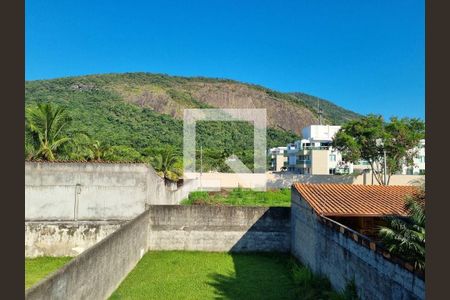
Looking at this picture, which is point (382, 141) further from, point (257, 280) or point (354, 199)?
point (257, 280)

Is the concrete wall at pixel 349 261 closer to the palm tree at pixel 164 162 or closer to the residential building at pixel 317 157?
the palm tree at pixel 164 162

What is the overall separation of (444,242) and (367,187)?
13686 mm

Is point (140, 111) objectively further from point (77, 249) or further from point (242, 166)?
point (77, 249)

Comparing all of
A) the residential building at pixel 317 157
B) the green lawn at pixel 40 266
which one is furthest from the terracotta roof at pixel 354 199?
the residential building at pixel 317 157

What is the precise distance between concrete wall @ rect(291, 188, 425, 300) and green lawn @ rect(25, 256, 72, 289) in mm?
9111

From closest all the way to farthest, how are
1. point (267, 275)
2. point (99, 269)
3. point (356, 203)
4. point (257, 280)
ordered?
point (99, 269) < point (257, 280) < point (267, 275) < point (356, 203)

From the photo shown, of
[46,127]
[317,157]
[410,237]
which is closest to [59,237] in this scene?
[46,127]

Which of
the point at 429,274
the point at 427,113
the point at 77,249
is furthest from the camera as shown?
the point at 77,249

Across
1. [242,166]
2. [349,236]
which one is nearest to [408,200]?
[349,236]

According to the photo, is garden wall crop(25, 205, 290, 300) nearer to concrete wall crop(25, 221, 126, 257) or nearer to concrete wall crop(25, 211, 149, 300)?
concrete wall crop(25, 211, 149, 300)

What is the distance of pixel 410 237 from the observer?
19.5 ft

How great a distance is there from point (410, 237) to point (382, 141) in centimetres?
3100

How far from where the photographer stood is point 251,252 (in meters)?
14.9

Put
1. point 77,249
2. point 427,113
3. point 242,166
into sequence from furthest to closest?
point 242,166 → point 77,249 → point 427,113
